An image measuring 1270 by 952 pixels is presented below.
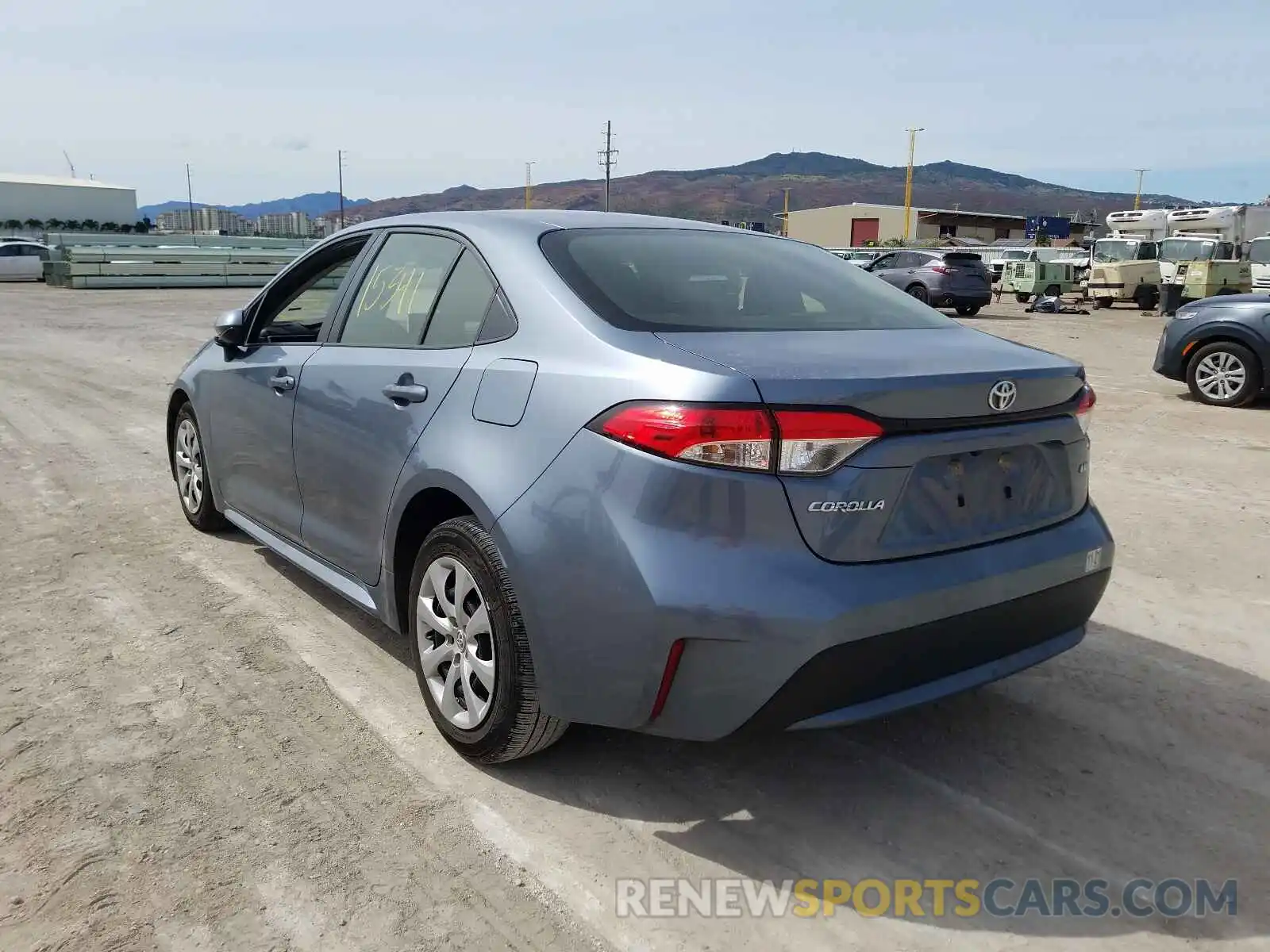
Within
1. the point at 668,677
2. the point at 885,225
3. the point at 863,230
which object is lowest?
the point at 668,677

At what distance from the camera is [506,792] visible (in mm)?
2930

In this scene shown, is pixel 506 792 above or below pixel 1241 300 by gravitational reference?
below

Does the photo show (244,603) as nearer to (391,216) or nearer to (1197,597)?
Result: (391,216)

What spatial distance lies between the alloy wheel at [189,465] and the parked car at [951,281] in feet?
67.2

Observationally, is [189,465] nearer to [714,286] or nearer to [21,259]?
[714,286]

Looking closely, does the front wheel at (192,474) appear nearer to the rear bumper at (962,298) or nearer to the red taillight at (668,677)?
the red taillight at (668,677)

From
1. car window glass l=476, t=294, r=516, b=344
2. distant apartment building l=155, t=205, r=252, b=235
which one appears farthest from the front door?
distant apartment building l=155, t=205, r=252, b=235

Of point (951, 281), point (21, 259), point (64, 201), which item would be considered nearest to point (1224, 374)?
point (951, 281)

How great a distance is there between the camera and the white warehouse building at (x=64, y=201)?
77562 millimetres

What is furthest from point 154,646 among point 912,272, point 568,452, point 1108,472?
point 912,272

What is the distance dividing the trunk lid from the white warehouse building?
86445 millimetres

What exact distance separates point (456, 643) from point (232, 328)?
223 centimetres

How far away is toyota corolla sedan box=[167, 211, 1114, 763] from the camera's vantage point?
241cm

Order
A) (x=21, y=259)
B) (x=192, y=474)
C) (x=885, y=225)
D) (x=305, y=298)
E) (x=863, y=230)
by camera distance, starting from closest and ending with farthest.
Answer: (x=305, y=298) < (x=192, y=474) < (x=21, y=259) < (x=885, y=225) < (x=863, y=230)
